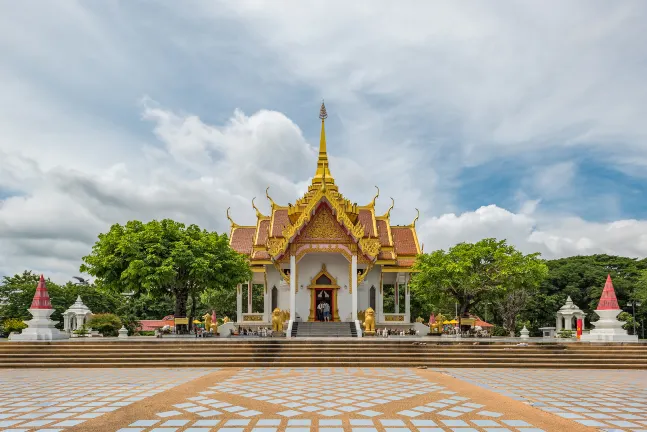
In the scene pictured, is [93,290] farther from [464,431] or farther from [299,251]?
[464,431]

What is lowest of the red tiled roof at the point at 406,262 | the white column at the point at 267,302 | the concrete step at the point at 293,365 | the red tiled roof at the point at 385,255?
the concrete step at the point at 293,365

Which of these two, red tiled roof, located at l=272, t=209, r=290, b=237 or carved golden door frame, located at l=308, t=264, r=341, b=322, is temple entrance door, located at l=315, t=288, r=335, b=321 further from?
red tiled roof, located at l=272, t=209, r=290, b=237

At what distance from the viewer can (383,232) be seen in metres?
31.0

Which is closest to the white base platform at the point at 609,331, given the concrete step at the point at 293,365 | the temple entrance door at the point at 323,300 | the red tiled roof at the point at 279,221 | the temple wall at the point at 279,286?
the concrete step at the point at 293,365

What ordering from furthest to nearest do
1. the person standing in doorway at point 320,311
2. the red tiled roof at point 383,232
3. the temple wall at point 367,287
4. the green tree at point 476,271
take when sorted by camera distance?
the red tiled roof at point 383,232 → the temple wall at point 367,287 → the person standing in doorway at point 320,311 → the green tree at point 476,271

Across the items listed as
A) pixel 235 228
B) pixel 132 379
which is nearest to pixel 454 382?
pixel 132 379

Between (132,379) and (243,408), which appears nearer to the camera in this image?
(243,408)

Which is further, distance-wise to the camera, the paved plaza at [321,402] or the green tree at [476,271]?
the green tree at [476,271]

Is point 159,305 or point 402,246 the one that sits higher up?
point 402,246

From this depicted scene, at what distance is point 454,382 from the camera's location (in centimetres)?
1223

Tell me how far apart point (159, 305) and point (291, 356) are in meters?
37.8

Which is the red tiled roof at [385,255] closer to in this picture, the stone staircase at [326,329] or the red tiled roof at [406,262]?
the red tiled roof at [406,262]

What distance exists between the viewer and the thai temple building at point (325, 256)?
25188 mm

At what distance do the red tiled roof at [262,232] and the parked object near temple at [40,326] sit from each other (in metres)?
12.6
